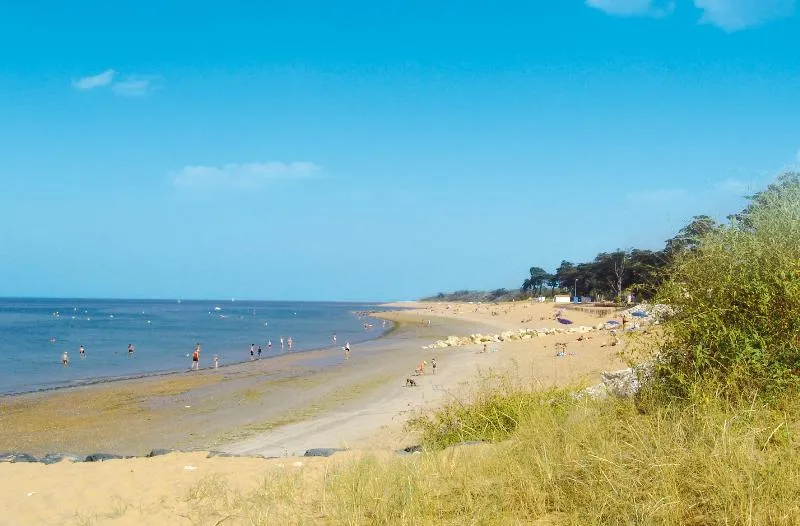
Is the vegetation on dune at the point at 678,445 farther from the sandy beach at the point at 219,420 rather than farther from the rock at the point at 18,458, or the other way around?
the rock at the point at 18,458

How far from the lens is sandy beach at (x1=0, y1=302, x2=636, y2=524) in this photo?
23.5 ft

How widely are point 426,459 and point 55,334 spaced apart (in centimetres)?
6166

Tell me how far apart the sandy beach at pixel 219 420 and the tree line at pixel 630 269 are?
95.3 inches

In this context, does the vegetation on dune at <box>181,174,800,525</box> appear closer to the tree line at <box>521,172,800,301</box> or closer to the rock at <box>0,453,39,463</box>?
the tree line at <box>521,172,800,301</box>

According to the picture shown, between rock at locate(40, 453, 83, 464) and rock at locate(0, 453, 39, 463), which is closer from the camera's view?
rock at locate(40, 453, 83, 464)

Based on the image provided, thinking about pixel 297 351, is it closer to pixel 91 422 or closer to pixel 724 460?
pixel 91 422

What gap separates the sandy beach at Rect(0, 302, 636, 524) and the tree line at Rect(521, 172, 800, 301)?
7.94 feet

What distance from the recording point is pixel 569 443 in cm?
555

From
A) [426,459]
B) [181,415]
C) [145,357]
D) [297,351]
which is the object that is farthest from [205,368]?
[426,459]

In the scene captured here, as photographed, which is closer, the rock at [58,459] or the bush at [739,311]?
the bush at [739,311]

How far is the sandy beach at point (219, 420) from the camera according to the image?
7.16 m

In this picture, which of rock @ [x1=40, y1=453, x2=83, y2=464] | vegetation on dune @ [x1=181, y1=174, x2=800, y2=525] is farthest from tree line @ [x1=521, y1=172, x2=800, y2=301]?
rock @ [x1=40, y1=453, x2=83, y2=464]

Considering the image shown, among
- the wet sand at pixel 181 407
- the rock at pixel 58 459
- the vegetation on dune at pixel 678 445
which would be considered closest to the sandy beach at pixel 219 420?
the wet sand at pixel 181 407

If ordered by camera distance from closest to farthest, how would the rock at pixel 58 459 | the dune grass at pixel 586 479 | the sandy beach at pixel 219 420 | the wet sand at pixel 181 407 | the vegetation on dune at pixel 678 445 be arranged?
the dune grass at pixel 586 479
the vegetation on dune at pixel 678 445
the sandy beach at pixel 219 420
the rock at pixel 58 459
the wet sand at pixel 181 407
